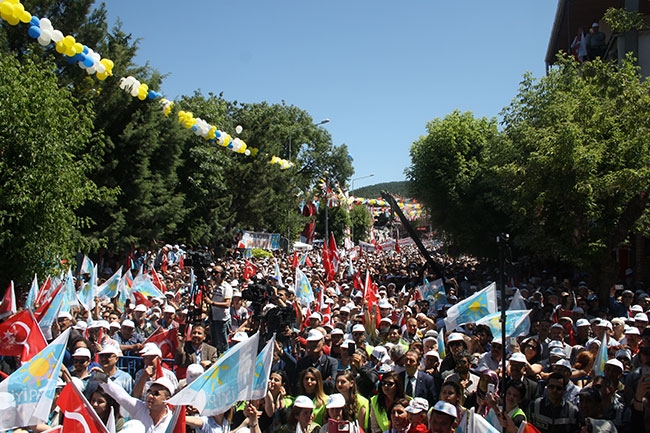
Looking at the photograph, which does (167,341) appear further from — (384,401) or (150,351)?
(384,401)

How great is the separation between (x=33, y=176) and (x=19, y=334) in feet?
21.9

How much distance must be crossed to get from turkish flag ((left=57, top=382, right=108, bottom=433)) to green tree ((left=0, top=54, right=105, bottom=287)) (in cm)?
926

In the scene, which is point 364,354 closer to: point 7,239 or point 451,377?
point 451,377

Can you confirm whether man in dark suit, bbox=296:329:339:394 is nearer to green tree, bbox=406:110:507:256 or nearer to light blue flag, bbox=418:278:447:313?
light blue flag, bbox=418:278:447:313

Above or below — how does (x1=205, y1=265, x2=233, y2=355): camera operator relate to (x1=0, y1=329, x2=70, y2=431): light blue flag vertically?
above

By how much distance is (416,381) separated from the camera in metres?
7.14

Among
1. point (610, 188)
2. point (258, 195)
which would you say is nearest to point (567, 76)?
point (610, 188)

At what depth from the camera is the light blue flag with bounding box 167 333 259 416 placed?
17.9 feet

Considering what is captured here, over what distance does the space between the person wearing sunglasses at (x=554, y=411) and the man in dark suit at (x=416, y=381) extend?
45.2 inches

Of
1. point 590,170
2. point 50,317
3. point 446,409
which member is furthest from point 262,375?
point 590,170

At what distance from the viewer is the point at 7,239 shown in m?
13.8

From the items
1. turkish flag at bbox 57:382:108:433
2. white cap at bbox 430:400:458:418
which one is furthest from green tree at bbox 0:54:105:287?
white cap at bbox 430:400:458:418

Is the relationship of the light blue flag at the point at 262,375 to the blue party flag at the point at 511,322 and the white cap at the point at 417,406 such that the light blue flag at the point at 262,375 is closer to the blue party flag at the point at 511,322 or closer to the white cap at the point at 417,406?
the white cap at the point at 417,406

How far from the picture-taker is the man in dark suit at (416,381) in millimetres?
6961
